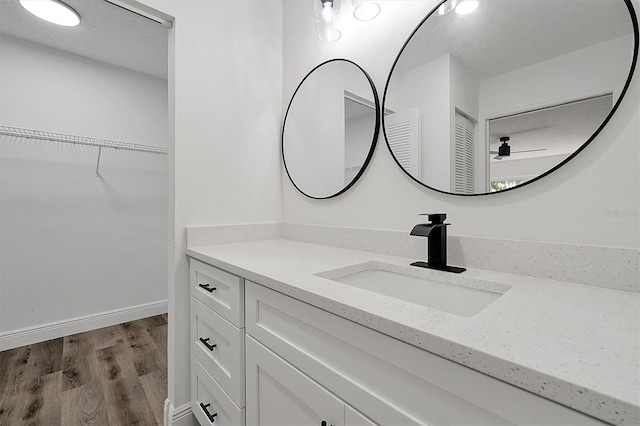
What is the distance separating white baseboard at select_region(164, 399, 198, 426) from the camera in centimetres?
137

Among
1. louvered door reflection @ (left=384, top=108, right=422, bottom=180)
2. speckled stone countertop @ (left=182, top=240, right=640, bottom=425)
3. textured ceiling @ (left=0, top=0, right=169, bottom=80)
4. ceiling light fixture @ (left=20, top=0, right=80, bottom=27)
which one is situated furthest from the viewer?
textured ceiling @ (left=0, top=0, right=169, bottom=80)

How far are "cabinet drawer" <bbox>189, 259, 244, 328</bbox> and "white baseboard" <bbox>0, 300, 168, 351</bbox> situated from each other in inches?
70.5

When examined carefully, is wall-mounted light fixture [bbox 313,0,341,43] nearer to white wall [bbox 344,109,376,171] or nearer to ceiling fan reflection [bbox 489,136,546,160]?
white wall [bbox 344,109,376,171]

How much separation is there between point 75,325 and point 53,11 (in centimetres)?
233

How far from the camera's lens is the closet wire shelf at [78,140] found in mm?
2127

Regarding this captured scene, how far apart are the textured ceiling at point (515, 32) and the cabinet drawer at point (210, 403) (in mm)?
1523

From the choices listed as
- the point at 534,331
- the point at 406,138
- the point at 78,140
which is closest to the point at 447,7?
the point at 406,138

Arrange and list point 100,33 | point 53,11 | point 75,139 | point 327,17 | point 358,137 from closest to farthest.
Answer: point 327,17 → point 358,137 → point 53,11 → point 100,33 → point 75,139

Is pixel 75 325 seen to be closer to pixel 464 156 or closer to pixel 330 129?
pixel 330 129

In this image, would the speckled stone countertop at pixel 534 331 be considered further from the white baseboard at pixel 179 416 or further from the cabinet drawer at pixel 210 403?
the white baseboard at pixel 179 416

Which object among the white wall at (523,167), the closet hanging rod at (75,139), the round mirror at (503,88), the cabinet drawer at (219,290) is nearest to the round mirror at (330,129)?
the round mirror at (503,88)

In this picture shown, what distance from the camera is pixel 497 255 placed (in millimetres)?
959

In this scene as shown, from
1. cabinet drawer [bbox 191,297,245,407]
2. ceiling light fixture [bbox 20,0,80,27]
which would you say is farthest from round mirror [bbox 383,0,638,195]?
ceiling light fixture [bbox 20,0,80,27]

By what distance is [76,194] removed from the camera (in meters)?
2.42
